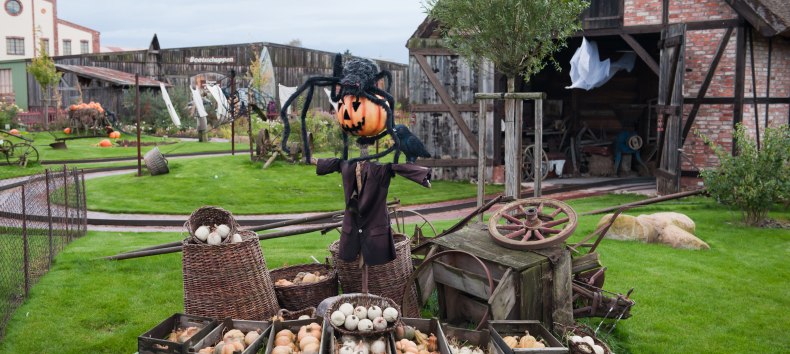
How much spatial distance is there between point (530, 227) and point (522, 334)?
1.15 m

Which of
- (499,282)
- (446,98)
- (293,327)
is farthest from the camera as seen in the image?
(446,98)

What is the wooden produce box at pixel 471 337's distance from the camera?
5020 mm

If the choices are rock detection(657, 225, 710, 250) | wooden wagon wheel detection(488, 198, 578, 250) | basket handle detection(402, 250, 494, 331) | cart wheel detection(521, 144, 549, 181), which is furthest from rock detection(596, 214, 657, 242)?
cart wheel detection(521, 144, 549, 181)

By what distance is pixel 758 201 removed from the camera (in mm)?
11062

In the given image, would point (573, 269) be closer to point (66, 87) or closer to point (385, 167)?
point (385, 167)

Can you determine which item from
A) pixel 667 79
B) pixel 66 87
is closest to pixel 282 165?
pixel 667 79

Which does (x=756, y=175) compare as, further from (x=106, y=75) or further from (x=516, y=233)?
(x=106, y=75)

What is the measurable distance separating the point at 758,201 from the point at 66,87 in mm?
29465

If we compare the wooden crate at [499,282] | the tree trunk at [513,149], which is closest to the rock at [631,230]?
the tree trunk at [513,149]

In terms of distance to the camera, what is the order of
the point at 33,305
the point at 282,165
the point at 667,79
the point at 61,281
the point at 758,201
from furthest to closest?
the point at 282,165 < the point at 667,79 < the point at 758,201 < the point at 61,281 < the point at 33,305

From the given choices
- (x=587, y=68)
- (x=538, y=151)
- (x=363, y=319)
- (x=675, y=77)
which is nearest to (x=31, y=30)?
(x=587, y=68)

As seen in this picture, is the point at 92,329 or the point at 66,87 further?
the point at 66,87

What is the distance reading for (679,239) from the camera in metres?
9.91

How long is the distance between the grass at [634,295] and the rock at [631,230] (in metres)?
0.23
